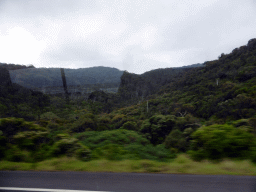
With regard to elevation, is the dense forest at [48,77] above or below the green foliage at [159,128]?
above

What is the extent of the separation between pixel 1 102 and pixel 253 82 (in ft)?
93.3

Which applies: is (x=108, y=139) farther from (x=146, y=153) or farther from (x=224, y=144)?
(x=224, y=144)

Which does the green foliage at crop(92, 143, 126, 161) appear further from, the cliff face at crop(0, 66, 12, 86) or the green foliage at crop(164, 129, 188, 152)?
the cliff face at crop(0, 66, 12, 86)

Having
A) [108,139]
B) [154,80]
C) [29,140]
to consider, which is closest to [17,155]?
[29,140]

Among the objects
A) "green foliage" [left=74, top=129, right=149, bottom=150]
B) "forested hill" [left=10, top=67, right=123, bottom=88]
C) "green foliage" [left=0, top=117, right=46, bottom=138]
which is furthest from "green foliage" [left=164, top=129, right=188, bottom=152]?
"forested hill" [left=10, top=67, right=123, bottom=88]

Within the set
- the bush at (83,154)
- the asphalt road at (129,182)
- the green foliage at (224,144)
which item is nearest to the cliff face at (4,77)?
the bush at (83,154)

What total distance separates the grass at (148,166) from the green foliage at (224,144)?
244 mm

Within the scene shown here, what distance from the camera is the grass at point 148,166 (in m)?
3.81

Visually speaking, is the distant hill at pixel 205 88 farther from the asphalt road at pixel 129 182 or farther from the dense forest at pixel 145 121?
the asphalt road at pixel 129 182

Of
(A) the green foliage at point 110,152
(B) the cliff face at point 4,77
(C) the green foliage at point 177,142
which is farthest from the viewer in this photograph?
(B) the cliff face at point 4,77

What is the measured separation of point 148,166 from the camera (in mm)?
4168

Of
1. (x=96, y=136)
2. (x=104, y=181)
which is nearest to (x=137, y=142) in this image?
(x=96, y=136)

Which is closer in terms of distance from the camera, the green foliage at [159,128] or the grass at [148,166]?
the grass at [148,166]

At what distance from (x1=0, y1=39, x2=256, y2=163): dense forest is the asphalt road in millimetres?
1064
